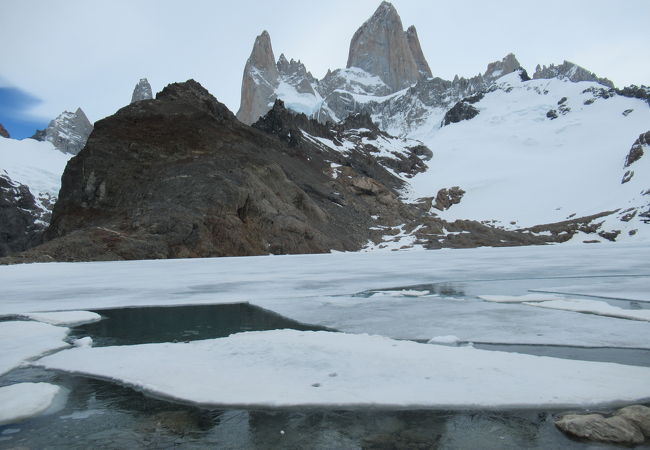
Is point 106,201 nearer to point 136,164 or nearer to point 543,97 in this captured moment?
point 136,164

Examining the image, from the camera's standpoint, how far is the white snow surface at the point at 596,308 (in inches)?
371

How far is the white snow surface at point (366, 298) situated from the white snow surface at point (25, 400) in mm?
4965

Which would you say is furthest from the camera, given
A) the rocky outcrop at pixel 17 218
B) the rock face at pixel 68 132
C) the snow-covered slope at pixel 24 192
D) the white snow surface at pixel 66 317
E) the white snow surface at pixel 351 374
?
the rock face at pixel 68 132

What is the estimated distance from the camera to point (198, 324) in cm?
1008

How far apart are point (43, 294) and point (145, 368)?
10.3 meters

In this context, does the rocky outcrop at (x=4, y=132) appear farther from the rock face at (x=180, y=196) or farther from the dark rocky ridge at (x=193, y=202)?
the rock face at (x=180, y=196)

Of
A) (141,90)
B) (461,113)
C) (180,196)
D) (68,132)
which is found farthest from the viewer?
(141,90)

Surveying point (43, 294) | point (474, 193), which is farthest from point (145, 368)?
point (474, 193)

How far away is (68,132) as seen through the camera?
522ft

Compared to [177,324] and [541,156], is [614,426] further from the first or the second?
[541,156]

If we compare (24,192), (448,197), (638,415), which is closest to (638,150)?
(448,197)

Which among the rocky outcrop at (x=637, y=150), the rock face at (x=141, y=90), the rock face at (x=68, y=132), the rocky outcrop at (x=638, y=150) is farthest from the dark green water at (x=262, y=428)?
the rock face at (x=141, y=90)

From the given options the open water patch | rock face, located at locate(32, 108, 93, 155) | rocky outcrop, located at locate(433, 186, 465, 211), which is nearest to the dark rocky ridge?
the open water patch

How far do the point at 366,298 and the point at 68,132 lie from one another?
6842 inches
